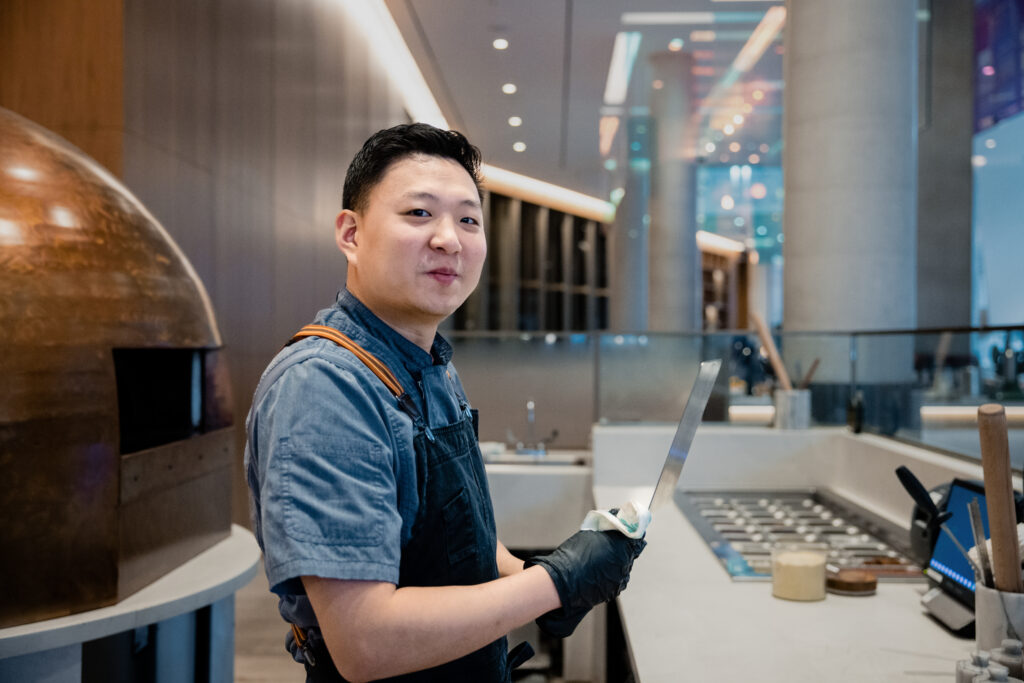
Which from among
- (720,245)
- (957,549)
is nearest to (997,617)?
(957,549)

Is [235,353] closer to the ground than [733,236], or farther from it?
closer to the ground

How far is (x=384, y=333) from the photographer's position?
1021 mm

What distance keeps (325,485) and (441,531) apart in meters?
0.20

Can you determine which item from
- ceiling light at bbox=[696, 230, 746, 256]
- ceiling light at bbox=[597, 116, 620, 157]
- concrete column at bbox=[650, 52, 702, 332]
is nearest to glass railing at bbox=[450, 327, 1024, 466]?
ceiling light at bbox=[597, 116, 620, 157]

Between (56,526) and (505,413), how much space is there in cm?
296

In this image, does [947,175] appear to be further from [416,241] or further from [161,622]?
[416,241]

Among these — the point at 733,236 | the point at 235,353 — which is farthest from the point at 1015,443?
the point at 733,236

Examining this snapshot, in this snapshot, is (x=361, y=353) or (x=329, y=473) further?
(x=361, y=353)

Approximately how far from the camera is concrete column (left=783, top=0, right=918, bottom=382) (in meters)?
4.60

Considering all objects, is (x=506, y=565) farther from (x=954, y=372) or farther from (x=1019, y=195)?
(x=1019, y=195)

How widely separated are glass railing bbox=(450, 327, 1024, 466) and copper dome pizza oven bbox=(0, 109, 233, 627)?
6.34ft

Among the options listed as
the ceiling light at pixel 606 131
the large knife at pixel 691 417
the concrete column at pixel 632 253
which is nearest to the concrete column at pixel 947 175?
the ceiling light at pixel 606 131

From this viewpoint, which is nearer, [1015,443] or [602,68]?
[1015,443]

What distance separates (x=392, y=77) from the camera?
9109 mm
